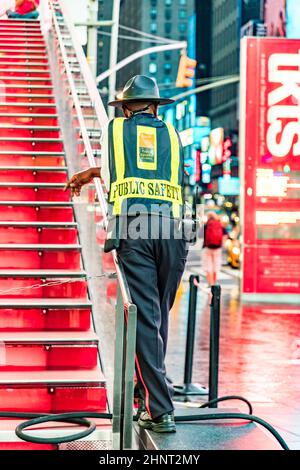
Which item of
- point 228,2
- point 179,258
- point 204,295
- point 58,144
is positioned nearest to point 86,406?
point 179,258

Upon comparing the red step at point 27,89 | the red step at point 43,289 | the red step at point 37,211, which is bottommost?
the red step at point 43,289

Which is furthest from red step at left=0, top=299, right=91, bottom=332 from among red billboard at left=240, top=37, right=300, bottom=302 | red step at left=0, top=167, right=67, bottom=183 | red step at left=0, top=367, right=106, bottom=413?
red billboard at left=240, top=37, right=300, bottom=302

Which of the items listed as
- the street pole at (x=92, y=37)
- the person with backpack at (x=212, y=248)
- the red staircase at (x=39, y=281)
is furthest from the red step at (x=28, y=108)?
the street pole at (x=92, y=37)

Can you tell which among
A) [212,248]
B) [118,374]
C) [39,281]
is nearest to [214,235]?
[212,248]

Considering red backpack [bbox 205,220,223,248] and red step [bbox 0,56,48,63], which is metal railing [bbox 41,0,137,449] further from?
red backpack [bbox 205,220,223,248]

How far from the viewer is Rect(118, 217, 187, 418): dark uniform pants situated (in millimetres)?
5758

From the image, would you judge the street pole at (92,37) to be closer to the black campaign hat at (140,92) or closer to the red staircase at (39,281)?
the red staircase at (39,281)

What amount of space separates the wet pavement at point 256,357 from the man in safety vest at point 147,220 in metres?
2.03

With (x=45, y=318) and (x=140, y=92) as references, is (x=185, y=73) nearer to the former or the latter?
(x=45, y=318)

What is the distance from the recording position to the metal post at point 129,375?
17.1ft

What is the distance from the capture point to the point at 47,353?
7582mm

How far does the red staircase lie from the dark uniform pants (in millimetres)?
1156

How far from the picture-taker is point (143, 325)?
5.78m

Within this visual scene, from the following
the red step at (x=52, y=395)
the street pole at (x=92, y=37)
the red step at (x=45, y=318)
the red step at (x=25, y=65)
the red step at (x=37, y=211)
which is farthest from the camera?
the street pole at (x=92, y=37)
